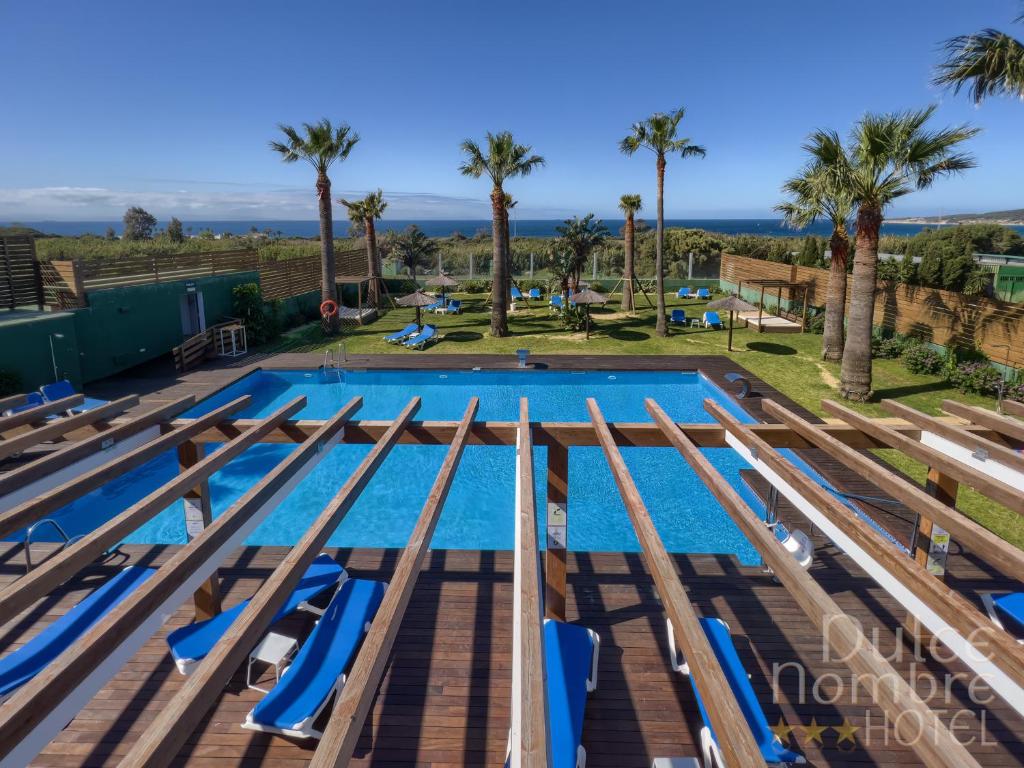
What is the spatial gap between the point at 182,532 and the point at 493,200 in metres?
16.6

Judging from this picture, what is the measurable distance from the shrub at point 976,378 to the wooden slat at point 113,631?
17212 mm

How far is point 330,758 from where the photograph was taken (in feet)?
5.85

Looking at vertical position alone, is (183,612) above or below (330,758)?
below

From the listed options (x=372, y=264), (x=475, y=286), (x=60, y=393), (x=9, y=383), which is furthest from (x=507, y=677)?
(x=475, y=286)

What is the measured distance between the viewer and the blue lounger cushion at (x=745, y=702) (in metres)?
3.90

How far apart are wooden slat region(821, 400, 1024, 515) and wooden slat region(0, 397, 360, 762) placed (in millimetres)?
4072

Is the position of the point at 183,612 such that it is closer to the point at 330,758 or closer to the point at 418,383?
the point at 330,758

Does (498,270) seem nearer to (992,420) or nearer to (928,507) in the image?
(992,420)

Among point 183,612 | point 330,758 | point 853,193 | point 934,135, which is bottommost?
point 183,612

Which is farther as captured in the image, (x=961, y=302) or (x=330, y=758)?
(x=961, y=302)

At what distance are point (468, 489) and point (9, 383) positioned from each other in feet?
35.7

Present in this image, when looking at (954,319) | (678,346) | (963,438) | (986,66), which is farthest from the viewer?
(678,346)

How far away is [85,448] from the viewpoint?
14.8 feet

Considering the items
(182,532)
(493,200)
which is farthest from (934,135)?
(182,532)
